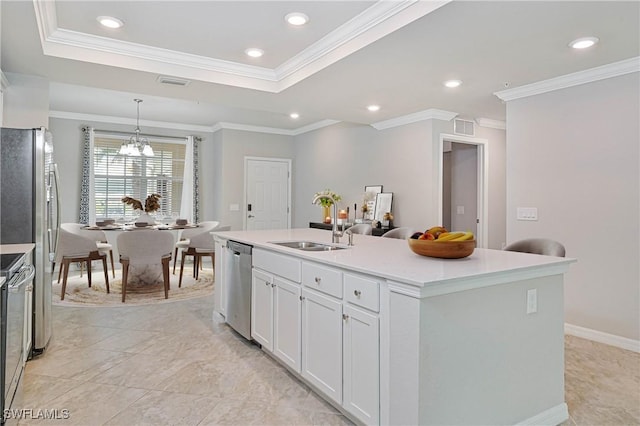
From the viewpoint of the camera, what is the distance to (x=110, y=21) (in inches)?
124

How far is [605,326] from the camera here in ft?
11.9

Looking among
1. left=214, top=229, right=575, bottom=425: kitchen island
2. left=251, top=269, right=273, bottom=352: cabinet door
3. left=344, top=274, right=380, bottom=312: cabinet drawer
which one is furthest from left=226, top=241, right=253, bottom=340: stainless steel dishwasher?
left=344, top=274, right=380, bottom=312: cabinet drawer

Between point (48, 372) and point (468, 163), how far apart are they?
20.1ft

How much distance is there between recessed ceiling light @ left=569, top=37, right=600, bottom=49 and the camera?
9.80ft

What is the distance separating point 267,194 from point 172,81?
4.12 meters

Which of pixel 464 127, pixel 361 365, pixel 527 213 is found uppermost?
pixel 464 127

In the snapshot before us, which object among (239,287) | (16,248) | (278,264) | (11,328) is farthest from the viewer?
(239,287)

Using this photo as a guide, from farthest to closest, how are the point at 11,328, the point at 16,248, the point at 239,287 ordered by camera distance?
1. the point at 239,287
2. the point at 16,248
3. the point at 11,328

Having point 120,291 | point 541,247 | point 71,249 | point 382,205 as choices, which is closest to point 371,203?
point 382,205

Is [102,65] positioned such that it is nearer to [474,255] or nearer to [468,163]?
[474,255]

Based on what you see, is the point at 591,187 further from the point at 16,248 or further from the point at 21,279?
the point at 16,248

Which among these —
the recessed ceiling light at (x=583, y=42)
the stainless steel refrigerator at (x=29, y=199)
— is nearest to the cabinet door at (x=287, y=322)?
the stainless steel refrigerator at (x=29, y=199)

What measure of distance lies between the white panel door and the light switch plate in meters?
4.83

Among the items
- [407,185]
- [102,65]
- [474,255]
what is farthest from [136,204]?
Result: [474,255]
